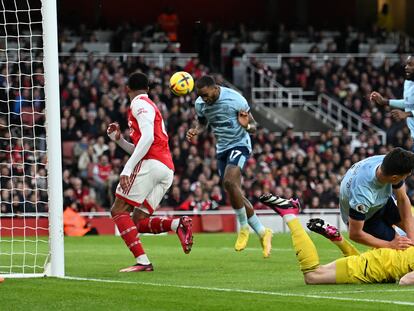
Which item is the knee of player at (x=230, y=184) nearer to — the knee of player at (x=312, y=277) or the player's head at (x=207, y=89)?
the player's head at (x=207, y=89)

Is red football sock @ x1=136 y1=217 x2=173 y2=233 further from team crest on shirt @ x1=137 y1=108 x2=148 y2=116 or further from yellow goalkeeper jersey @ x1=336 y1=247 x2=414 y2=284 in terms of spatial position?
yellow goalkeeper jersey @ x1=336 y1=247 x2=414 y2=284

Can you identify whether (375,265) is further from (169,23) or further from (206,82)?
(169,23)

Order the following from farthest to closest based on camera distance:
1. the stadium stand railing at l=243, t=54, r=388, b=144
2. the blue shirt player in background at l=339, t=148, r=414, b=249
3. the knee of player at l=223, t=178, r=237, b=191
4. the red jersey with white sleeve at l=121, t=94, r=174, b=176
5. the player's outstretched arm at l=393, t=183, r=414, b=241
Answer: the stadium stand railing at l=243, t=54, r=388, b=144 < the knee of player at l=223, t=178, r=237, b=191 < the red jersey with white sleeve at l=121, t=94, r=174, b=176 < the player's outstretched arm at l=393, t=183, r=414, b=241 < the blue shirt player in background at l=339, t=148, r=414, b=249

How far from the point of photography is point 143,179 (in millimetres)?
12891

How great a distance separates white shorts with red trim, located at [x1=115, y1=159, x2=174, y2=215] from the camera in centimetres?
1280

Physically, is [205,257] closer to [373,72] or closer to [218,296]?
[218,296]

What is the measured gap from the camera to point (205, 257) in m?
15.5

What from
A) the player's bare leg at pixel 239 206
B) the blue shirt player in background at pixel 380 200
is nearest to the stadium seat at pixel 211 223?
the player's bare leg at pixel 239 206

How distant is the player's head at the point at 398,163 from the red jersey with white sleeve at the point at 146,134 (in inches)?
122

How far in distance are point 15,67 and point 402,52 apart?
1530cm

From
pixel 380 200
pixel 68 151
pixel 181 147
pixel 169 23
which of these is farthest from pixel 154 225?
pixel 169 23

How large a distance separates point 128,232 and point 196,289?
8.15ft

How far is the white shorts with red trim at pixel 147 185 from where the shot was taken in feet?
42.0

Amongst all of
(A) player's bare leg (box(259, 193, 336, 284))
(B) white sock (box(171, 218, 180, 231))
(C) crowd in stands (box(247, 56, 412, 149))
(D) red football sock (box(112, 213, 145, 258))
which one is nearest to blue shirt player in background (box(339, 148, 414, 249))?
(A) player's bare leg (box(259, 193, 336, 284))
